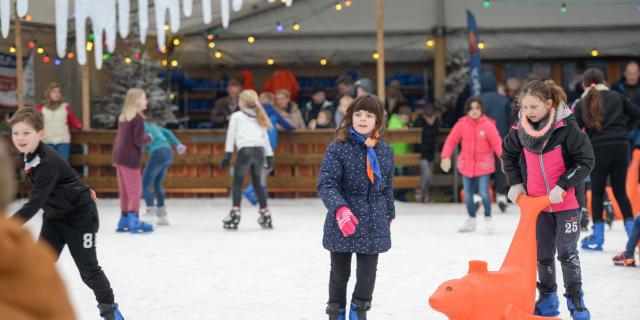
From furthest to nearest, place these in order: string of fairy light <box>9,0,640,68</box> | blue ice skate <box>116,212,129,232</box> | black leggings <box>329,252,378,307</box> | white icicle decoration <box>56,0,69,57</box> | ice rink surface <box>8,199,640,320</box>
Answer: string of fairy light <box>9,0,640,68</box> → blue ice skate <box>116,212,129,232</box> → white icicle decoration <box>56,0,69,57</box> → ice rink surface <box>8,199,640,320</box> → black leggings <box>329,252,378,307</box>

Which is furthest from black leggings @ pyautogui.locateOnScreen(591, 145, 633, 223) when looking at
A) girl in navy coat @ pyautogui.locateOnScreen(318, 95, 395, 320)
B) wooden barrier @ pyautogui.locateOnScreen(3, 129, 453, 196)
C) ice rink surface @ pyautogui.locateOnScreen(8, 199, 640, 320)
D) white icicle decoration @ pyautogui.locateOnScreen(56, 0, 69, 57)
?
wooden barrier @ pyautogui.locateOnScreen(3, 129, 453, 196)

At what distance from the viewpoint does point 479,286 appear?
4434 millimetres

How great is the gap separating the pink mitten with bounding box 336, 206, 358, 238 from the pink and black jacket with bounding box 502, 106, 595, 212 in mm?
1063

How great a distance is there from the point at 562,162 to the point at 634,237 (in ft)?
6.83

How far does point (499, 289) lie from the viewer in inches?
177

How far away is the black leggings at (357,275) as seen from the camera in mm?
4746

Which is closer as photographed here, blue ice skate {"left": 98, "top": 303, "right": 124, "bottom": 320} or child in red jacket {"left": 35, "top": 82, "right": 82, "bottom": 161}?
blue ice skate {"left": 98, "top": 303, "right": 124, "bottom": 320}

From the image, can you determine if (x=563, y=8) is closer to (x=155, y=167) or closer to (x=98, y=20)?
(x=155, y=167)

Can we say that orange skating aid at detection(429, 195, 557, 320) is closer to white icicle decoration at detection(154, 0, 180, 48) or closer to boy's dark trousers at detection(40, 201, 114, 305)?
boy's dark trousers at detection(40, 201, 114, 305)

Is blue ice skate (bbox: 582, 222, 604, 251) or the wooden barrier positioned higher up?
the wooden barrier

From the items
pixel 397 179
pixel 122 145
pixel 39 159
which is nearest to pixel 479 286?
pixel 39 159

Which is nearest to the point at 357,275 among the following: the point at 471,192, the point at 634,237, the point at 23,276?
the point at 634,237

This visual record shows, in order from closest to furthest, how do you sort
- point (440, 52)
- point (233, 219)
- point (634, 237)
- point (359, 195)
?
point (359, 195) → point (634, 237) → point (233, 219) → point (440, 52)

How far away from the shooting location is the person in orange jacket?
191 centimetres
